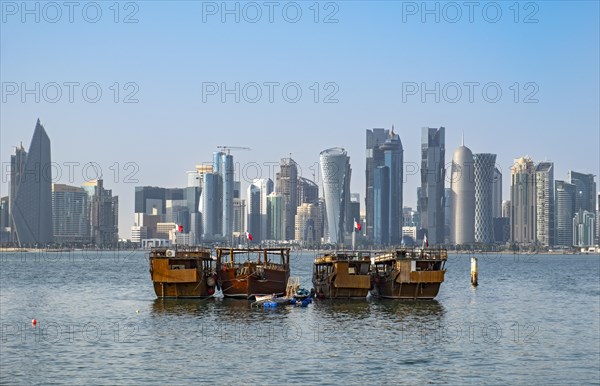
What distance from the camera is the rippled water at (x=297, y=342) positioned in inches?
2071

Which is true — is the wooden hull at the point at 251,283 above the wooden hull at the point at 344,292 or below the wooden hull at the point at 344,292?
above

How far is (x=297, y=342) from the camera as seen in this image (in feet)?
213

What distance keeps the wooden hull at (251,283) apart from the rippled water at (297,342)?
5.62ft

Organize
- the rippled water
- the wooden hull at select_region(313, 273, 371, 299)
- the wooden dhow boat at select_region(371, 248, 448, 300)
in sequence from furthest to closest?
the wooden hull at select_region(313, 273, 371, 299) → the wooden dhow boat at select_region(371, 248, 448, 300) → the rippled water

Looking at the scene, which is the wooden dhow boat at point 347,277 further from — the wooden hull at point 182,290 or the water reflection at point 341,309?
the wooden hull at point 182,290

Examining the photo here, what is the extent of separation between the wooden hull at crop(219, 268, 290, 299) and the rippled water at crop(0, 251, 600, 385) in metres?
1.71

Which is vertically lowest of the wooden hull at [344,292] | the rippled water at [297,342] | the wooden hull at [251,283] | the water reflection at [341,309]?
the rippled water at [297,342]

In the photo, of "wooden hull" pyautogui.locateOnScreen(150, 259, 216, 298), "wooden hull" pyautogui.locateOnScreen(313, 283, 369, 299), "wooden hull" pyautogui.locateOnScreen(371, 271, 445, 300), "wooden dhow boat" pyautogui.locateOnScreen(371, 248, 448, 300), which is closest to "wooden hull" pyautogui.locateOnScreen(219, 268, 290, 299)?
"wooden hull" pyautogui.locateOnScreen(150, 259, 216, 298)

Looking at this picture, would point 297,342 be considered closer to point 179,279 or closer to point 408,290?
point 179,279

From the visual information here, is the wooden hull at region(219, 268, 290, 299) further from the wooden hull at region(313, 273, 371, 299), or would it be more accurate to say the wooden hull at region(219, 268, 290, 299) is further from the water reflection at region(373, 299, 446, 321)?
the water reflection at region(373, 299, 446, 321)

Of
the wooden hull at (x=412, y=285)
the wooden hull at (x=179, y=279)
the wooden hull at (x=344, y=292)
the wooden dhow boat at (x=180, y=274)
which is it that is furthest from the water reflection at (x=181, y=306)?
the wooden hull at (x=412, y=285)

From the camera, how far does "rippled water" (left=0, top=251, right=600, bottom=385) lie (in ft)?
173

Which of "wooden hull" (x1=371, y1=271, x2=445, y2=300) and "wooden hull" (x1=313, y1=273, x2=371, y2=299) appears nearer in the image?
"wooden hull" (x1=313, y1=273, x2=371, y2=299)

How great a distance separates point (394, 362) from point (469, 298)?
58.2m
